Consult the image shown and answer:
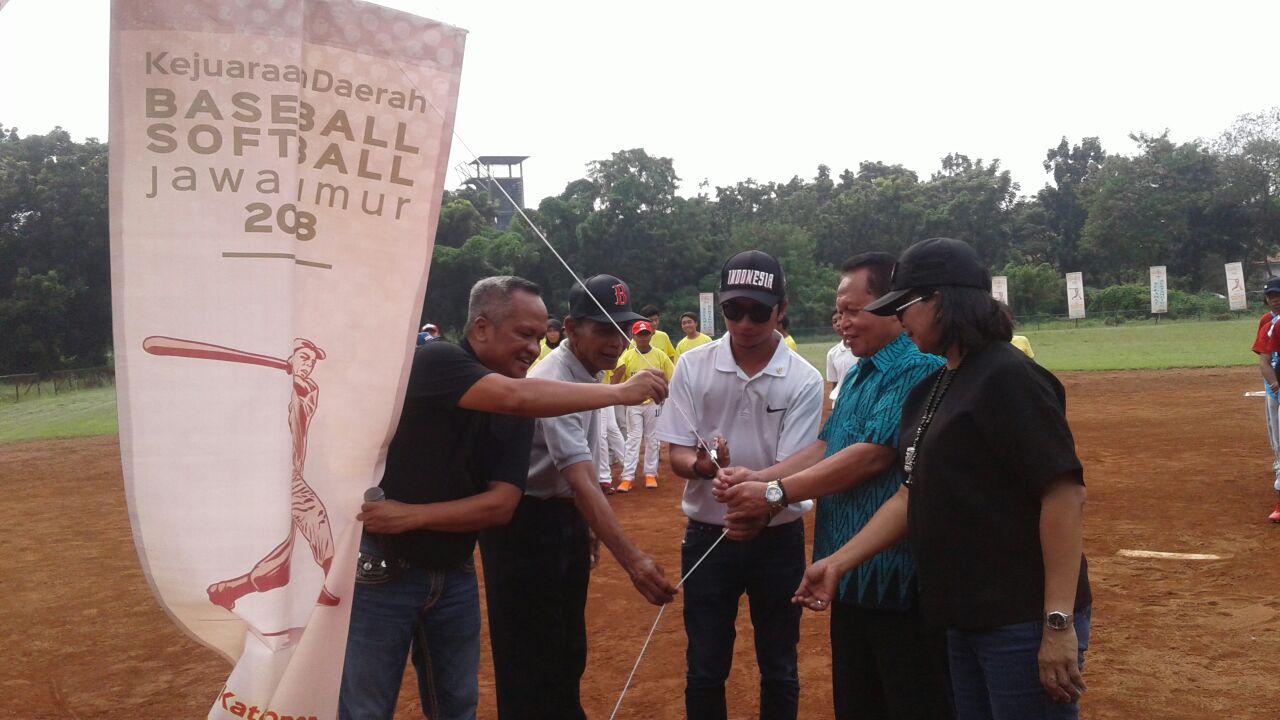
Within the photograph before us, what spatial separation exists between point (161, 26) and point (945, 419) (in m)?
2.17

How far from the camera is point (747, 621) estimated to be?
6.35 m

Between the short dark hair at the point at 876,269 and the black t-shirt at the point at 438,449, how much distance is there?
1451mm

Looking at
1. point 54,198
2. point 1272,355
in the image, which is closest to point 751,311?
point 54,198

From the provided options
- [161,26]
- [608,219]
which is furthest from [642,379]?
[608,219]

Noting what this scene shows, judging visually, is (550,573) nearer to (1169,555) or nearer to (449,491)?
(449,491)

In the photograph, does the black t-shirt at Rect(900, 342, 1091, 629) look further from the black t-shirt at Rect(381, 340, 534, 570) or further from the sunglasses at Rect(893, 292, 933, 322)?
the black t-shirt at Rect(381, 340, 534, 570)

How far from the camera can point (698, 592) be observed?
12.4ft

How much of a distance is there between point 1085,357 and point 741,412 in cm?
2848

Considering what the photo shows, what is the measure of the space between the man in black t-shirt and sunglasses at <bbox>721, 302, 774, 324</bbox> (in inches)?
27.4

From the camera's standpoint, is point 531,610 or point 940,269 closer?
point 940,269

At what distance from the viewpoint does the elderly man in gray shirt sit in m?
3.70

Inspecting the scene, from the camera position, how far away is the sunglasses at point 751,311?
3713 millimetres

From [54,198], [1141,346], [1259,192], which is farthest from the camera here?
[1259,192]

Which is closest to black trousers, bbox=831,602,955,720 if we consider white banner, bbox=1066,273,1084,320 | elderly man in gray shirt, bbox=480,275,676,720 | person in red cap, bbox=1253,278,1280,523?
elderly man in gray shirt, bbox=480,275,676,720
